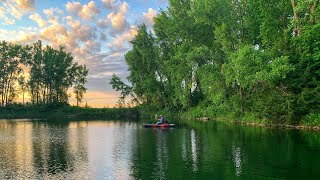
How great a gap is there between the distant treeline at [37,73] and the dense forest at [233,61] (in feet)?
66.5

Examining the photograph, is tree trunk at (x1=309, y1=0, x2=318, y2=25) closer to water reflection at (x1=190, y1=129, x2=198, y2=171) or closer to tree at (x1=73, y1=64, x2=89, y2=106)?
water reflection at (x1=190, y1=129, x2=198, y2=171)

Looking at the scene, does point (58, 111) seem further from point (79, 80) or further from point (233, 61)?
point (233, 61)

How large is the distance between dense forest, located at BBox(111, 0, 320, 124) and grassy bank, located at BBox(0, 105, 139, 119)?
5070mm

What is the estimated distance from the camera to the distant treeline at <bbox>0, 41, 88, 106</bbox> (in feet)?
346

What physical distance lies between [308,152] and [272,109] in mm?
18734

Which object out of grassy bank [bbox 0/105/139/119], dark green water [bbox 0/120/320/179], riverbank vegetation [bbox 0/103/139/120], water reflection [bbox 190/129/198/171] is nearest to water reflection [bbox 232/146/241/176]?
dark green water [bbox 0/120/320/179]

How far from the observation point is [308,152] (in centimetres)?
2595

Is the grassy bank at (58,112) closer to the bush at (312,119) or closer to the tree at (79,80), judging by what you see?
the tree at (79,80)

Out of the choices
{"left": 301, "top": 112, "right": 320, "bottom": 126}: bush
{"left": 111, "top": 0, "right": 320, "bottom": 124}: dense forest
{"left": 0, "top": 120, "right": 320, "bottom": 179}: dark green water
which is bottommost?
{"left": 0, "top": 120, "right": 320, "bottom": 179}: dark green water

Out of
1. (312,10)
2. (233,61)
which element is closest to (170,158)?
(233,61)

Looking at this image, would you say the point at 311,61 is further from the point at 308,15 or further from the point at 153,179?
the point at 153,179

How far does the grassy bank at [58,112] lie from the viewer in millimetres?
95500

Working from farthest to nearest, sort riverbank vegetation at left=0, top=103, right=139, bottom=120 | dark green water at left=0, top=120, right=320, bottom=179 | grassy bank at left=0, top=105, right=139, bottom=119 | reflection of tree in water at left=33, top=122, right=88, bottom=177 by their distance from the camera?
grassy bank at left=0, top=105, right=139, bottom=119, riverbank vegetation at left=0, top=103, right=139, bottom=120, reflection of tree in water at left=33, top=122, right=88, bottom=177, dark green water at left=0, top=120, right=320, bottom=179

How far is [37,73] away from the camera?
105m
